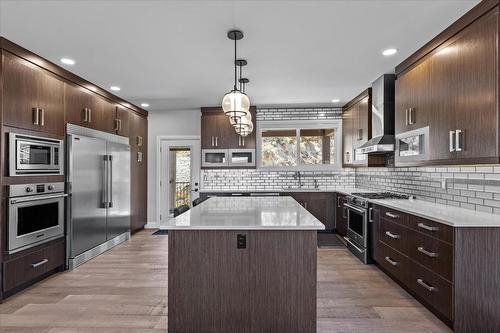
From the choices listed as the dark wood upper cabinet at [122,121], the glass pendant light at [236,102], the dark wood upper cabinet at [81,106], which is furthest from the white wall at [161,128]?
the glass pendant light at [236,102]

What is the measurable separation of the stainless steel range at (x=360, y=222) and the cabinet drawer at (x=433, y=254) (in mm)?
1012

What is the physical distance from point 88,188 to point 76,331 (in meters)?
2.16

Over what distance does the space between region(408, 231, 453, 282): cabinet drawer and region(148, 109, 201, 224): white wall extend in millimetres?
4522

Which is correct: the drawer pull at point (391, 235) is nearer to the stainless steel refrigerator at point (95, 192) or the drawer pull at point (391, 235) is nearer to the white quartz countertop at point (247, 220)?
the white quartz countertop at point (247, 220)

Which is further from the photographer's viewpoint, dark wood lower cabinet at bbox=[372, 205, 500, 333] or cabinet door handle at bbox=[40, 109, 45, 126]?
cabinet door handle at bbox=[40, 109, 45, 126]

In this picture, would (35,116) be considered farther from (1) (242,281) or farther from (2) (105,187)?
(1) (242,281)

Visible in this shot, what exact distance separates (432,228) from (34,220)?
3948 mm

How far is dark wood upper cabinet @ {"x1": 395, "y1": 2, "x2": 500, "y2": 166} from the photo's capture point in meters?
2.18

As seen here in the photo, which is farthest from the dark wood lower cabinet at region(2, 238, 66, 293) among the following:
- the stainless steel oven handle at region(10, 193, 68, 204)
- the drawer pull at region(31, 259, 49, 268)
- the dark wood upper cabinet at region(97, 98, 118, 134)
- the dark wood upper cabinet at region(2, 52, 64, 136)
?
the dark wood upper cabinet at region(97, 98, 118, 134)

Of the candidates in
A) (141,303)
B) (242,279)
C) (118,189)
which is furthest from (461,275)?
(118,189)

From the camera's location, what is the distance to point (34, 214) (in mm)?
3148

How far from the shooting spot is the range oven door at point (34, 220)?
9.46 ft

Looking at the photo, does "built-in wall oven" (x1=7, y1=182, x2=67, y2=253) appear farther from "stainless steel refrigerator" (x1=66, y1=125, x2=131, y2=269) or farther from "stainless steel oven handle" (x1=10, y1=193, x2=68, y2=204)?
"stainless steel refrigerator" (x1=66, y1=125, x2=131, y2=269)

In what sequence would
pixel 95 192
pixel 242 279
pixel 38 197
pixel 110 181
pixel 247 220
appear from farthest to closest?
1. pixel 110 181
2. pixel 95 192
3. pixel 38 197
4. pixel 247 220
5. pixel 242 279
